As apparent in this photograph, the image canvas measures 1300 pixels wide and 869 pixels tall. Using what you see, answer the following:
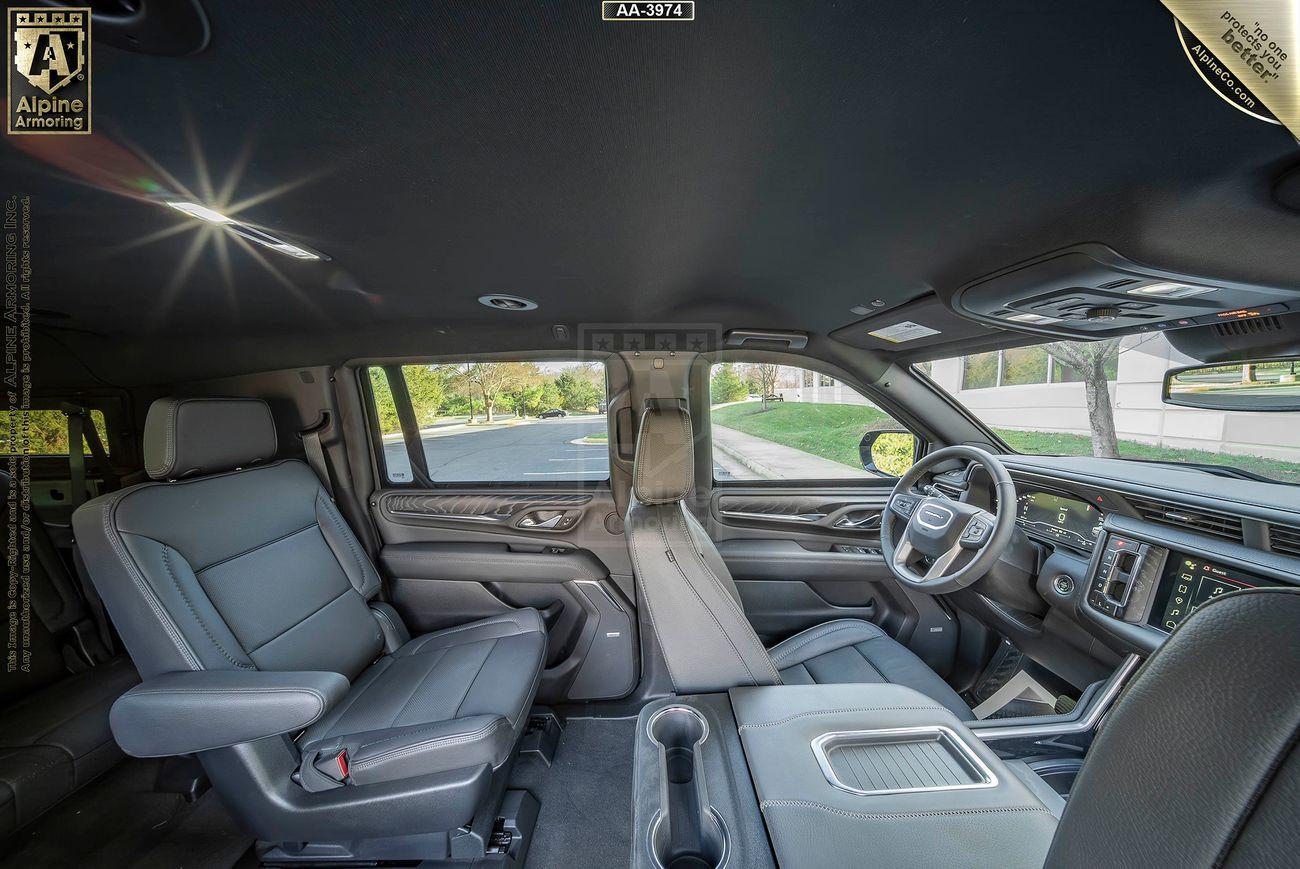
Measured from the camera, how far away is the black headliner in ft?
2.08

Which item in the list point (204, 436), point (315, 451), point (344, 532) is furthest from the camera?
point (315, 451)

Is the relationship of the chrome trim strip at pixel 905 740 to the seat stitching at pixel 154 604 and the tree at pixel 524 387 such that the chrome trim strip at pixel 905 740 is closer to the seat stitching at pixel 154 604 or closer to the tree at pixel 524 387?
the seat stitching at pixel 154 604

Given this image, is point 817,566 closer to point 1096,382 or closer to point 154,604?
point 1096,382

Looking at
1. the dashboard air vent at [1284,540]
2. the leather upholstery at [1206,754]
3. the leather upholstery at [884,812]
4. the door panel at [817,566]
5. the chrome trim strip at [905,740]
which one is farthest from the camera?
the door panel at [817,566]

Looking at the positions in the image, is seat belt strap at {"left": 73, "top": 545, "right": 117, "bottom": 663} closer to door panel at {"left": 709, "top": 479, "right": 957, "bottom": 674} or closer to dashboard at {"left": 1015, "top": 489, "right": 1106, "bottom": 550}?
door panel at {"left": 709, "top": 479, "right": 957, "bottom": 674}

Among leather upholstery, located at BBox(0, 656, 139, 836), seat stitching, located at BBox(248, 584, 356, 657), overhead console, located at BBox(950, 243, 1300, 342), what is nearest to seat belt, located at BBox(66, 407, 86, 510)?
leather upholstery, located at BBox(0, 656, 139, 836)

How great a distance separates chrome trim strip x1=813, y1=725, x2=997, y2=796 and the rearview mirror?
4.81ft

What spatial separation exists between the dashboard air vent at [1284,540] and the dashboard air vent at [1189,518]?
0.07 m

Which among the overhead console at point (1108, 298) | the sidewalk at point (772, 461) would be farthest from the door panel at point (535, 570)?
the overhead console at point (1108, 298)

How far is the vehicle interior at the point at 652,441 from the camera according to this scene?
0.67 m

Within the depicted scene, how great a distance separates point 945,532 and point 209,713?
2.50m

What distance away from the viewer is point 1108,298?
1.38 meters
